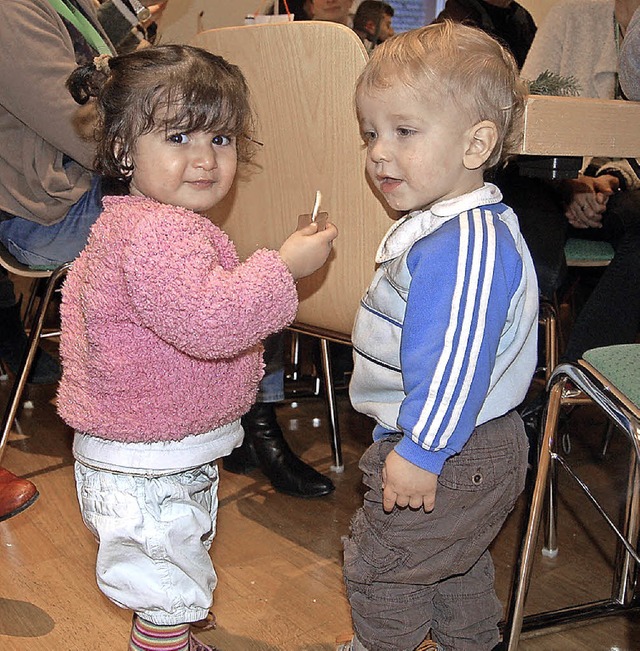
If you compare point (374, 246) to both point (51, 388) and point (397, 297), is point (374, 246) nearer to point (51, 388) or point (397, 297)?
point (397, 297)

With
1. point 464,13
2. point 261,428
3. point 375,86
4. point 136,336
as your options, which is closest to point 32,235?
point 261,428

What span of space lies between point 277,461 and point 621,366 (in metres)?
1.02

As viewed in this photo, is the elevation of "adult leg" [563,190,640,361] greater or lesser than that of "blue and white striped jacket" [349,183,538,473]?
lesser

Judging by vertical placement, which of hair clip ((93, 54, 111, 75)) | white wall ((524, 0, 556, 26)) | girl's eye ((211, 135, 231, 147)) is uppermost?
white wall ((524, 0, 556, 26))

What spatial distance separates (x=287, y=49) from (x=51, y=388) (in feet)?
5.51

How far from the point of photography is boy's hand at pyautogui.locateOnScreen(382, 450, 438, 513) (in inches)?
39.3

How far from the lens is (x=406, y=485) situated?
100 cm

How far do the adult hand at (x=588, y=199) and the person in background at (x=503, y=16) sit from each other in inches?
43.2

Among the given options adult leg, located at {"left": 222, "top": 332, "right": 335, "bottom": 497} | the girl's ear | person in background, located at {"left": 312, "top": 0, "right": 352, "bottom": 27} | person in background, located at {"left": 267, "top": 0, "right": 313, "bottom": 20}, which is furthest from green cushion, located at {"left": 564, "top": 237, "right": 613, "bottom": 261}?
person in background, located at {"left": 267, "top": 0, "right": 313, "bottom": 20}

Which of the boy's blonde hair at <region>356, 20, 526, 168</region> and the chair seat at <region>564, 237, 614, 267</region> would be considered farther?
the chair seat at <region>564, 237, 614, 267</region>

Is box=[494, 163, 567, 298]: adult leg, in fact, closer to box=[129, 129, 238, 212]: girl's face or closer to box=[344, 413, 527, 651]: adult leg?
box=[344, 413, 527, 651]: adult leg

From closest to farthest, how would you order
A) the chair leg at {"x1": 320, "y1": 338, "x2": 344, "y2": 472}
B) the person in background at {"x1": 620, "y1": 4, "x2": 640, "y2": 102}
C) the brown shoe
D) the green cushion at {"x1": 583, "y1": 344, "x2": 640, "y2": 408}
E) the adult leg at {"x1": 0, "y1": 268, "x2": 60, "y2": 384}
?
the green cushion at {"x1": 583, "y1": 344, "x2": 640, "y2": 408}
the person in background at {"x1": 620, "y1": 4, "x2": 640, "y2": 102}
the brown shoe
the chair leg at {"x1": 320, "y1": 338, "x2": 344, "y2": 472}
the adult leg at {"x1": 0, "y1": 268, "x2": 60, "y2": 384}

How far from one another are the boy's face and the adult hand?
98 centimetres

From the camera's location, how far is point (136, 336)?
1.06 meters
